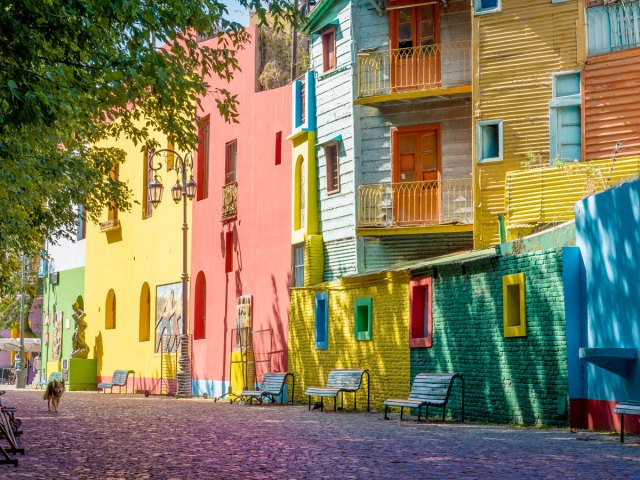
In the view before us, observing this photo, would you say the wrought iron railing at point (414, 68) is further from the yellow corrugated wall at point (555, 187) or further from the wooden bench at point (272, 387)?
the wooden bench at point (272, 387)

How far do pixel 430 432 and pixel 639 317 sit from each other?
12.0 feet

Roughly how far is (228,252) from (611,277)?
2068cm

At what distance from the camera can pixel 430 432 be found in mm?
17812

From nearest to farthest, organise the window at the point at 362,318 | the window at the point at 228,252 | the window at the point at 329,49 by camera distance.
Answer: the window at the point at 362,318, the window at the point at 329,49, the window at the point at 228,252

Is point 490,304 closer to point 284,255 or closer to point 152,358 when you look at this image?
point 284,255

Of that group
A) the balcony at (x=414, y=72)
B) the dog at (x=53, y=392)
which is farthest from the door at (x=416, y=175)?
the dog at (x=53, y=392)

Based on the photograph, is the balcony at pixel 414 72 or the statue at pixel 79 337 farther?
the statue at pixel 79 337

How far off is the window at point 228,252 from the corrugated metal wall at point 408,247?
26.8ft

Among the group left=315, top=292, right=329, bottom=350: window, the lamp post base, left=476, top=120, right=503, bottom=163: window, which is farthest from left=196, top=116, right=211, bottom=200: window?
left=476, top=120, right=503, bottom=163: window

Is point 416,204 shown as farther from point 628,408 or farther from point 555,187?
point 628,408

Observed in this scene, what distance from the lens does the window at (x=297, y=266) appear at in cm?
3164

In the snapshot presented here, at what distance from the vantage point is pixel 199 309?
129 feet

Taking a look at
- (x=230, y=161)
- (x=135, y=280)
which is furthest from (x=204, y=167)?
(x=135, y=280)

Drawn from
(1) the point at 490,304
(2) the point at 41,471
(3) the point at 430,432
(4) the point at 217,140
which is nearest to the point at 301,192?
(4) the point at 217,140
